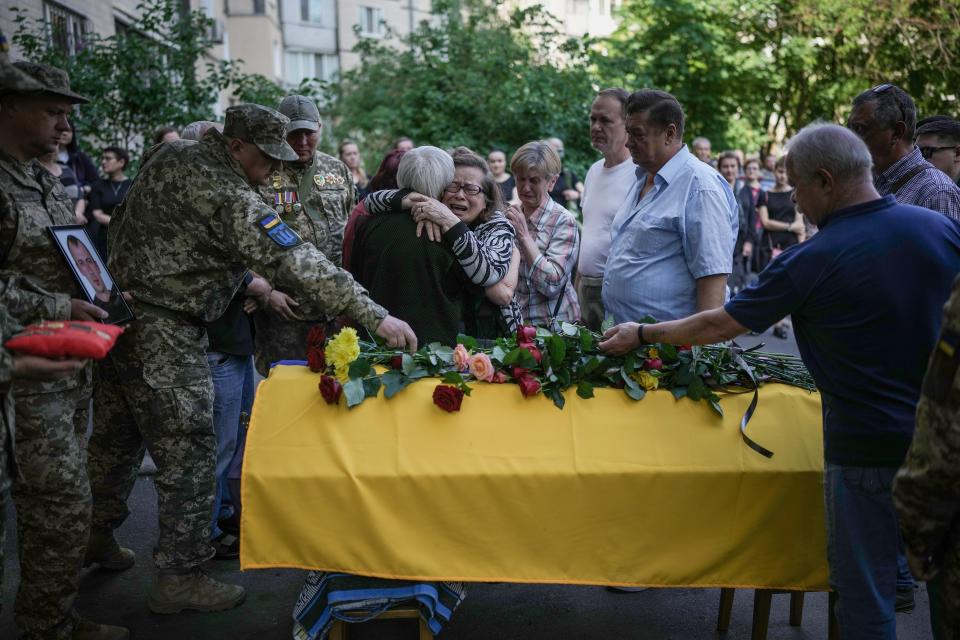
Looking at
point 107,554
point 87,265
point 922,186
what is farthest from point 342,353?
point 922,186

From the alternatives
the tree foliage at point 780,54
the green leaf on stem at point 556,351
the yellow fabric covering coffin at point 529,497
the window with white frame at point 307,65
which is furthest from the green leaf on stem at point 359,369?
the window with white frame at point 307,65

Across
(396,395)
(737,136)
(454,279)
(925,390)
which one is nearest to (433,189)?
(454,279)

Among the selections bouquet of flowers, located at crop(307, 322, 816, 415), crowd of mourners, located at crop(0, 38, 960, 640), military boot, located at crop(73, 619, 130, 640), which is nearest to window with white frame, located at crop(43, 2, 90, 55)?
crowd of mourners, located at crop(0, 38, 960, 640)

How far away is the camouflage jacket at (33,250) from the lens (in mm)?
3076

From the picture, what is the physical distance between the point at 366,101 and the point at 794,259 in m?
14.7

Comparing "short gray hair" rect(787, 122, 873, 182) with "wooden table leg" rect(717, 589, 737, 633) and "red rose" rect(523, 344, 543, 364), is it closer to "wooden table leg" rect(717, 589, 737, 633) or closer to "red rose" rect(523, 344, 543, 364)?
"red rose" rect(523, 344, 543, 364)

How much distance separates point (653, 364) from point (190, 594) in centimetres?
221

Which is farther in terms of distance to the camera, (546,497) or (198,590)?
(198,590)

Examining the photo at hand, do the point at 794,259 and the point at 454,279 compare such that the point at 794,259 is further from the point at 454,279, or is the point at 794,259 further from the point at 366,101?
the point at 366,101

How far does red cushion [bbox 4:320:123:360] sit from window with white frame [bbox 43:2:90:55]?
29.9 feet

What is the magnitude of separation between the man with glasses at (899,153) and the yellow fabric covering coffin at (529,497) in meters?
1.39

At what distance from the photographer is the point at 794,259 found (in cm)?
278

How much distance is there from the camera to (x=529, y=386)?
328 centimetres

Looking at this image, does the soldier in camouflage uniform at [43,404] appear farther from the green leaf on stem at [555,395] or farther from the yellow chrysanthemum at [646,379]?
the yellow chrysanthemum at [646,379]
